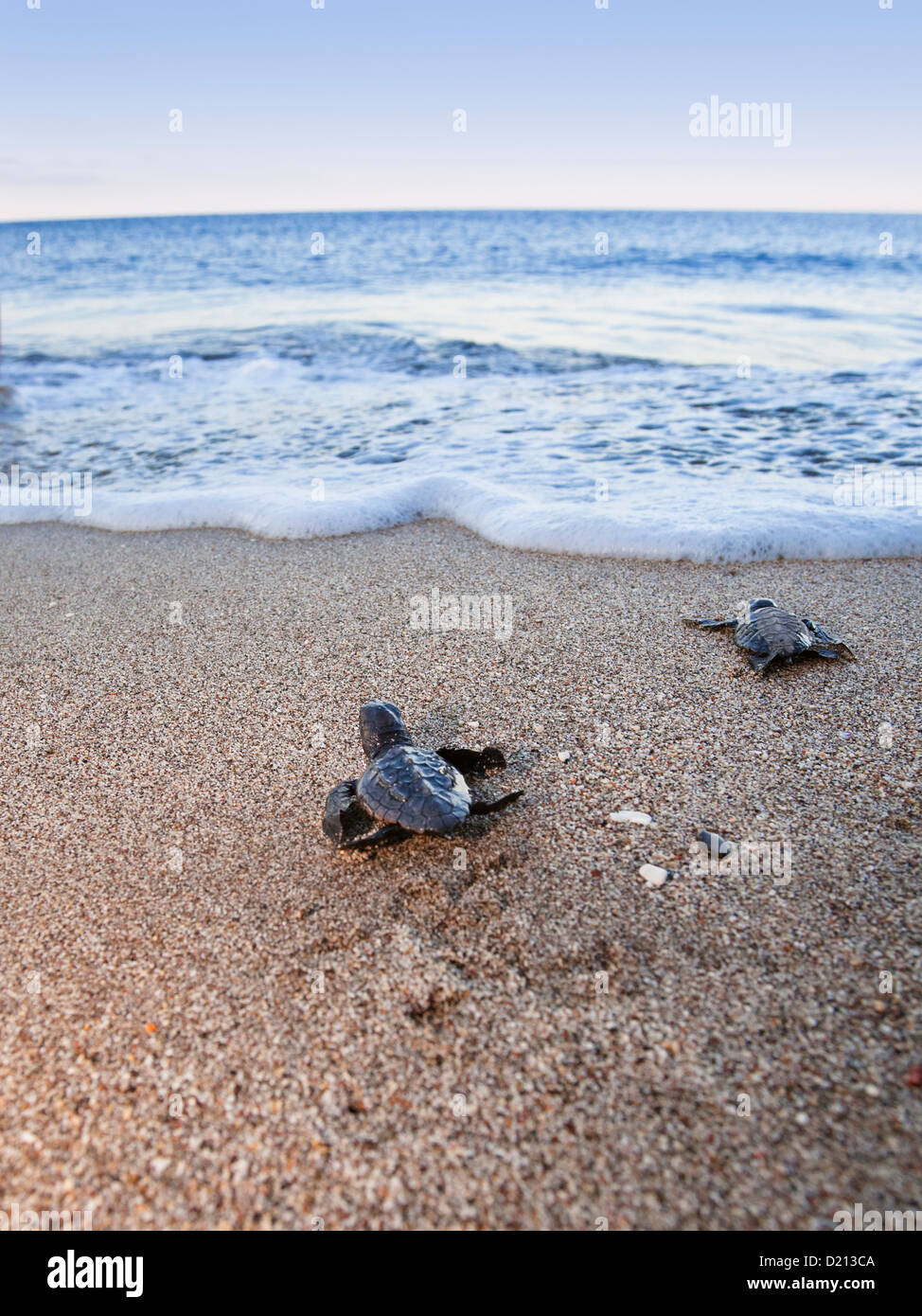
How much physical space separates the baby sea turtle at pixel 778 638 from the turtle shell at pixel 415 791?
1847 mm

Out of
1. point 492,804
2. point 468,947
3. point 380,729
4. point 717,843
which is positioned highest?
point 380,729

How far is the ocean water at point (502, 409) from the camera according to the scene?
5996 mm

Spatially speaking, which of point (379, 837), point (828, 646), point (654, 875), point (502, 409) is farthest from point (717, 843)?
point (502, 409)

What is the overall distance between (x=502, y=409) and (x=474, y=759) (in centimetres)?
704

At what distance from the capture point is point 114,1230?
1658 millimetres

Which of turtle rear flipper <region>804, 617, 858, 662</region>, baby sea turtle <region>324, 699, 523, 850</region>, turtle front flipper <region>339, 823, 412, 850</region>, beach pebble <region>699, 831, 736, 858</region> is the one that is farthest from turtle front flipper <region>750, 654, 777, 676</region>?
turtle front flipper <region>339, 823, 412, 850</region>

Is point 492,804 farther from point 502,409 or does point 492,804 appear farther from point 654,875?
point 502,409

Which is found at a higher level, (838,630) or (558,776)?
(838,630)

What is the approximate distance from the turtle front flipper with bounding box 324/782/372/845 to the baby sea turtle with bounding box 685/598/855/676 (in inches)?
82.2

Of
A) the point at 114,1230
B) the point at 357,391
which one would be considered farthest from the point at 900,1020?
the point at 357,391

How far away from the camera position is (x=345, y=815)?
2.72 meters

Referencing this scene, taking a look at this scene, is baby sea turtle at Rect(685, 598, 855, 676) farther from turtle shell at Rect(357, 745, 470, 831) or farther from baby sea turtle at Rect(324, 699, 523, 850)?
turtle shell at Rect(357, 745, 470, 831)
